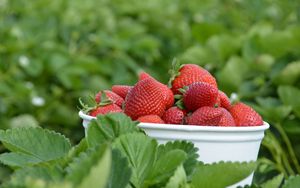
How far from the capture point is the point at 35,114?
3.62 meters

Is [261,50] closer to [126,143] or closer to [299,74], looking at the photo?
[299,74]

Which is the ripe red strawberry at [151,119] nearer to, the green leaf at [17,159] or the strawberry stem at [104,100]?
the strawberry stem at [104,100]

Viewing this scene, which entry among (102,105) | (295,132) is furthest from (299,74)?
(102,105)

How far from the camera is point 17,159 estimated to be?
3.21 feet

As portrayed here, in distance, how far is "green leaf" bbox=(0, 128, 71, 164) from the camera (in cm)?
99

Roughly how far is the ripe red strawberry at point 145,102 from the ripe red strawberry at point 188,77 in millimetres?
59

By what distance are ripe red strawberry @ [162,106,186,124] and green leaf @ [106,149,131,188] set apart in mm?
392

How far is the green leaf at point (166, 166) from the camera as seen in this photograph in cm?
88

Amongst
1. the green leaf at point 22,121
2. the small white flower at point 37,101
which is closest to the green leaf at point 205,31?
the green leaf at point 22,121

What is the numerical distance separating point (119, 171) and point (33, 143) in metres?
0.23

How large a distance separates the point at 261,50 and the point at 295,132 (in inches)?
22.0

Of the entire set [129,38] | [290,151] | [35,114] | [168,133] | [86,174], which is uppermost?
[86,174]

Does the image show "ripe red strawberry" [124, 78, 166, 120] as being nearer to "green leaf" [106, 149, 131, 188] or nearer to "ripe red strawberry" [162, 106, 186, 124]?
"ripe red strawberry" [162, 106, 186, 124]

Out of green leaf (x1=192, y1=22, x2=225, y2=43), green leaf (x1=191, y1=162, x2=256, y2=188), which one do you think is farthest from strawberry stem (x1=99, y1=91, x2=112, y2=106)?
green leaf (x1=192, y1=22, x2=225, y2=43)
